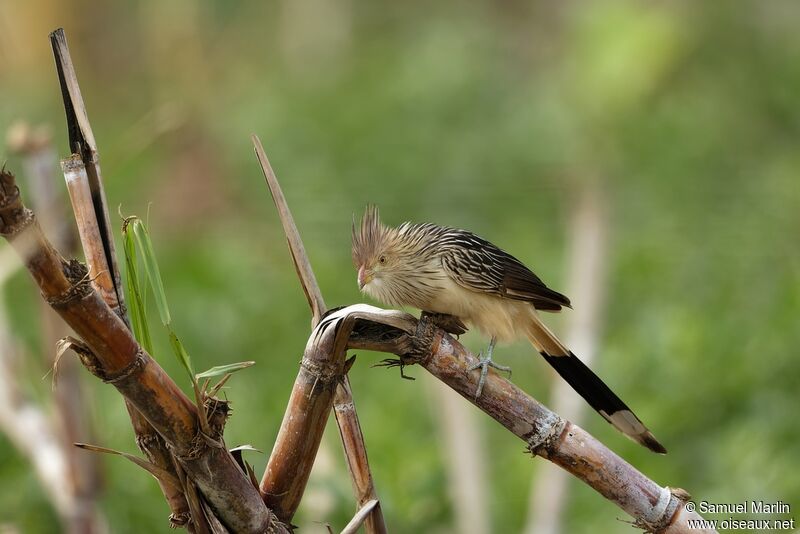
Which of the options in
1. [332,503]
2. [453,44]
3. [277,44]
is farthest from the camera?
[277,44]

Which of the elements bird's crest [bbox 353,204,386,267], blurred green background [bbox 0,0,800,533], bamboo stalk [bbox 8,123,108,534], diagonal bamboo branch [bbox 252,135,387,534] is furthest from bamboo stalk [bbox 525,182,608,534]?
diagonal bamboo branch [bbox 252,135,387,534]

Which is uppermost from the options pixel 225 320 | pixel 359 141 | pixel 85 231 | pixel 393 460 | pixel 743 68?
pixel 743 68

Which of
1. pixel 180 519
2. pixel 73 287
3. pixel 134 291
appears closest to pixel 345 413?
pixel 180 519

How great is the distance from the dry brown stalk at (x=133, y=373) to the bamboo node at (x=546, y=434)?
0.44 meters

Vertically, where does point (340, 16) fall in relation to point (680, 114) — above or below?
above

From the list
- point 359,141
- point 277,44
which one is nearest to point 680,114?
point 359,141

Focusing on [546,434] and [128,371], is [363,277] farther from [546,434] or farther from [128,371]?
[128,371]

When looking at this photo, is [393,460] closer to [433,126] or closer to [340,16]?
[433,126]

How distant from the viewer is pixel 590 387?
259 cm

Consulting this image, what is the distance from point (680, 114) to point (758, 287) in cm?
357

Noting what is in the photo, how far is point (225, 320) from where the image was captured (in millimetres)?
6367

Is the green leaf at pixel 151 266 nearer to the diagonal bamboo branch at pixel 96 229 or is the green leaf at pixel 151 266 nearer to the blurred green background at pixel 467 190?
the diagonal bamboo branch at pixel 96 229

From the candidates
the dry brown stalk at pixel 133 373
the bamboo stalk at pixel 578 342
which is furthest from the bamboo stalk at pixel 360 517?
the bamboo stalk at pixel 578 342

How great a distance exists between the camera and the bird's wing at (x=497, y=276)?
2850 mm
